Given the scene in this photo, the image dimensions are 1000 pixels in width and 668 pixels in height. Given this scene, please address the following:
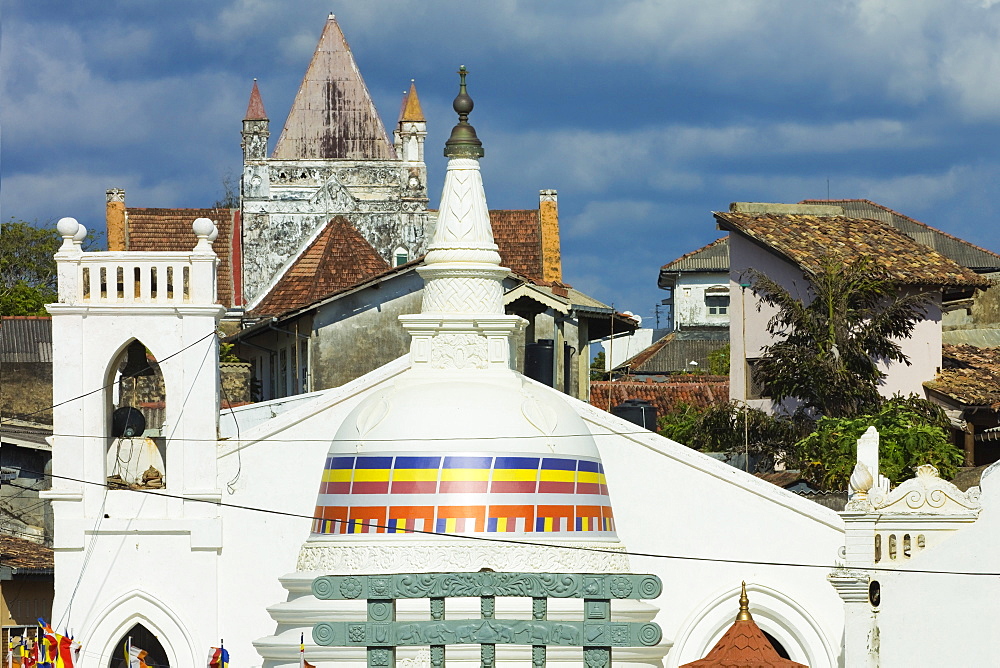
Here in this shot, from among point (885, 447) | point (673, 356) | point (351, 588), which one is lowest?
point (351, 588)

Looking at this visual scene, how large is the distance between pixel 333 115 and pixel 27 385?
30932mm

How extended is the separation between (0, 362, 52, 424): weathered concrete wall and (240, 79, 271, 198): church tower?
2324 cm

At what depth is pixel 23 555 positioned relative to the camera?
41688 millimetres

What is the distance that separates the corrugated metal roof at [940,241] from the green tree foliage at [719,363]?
586 centimetres

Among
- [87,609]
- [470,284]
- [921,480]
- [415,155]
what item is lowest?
[87,609]

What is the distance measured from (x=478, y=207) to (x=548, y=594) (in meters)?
8.70

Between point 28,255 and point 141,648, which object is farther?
point 28,255

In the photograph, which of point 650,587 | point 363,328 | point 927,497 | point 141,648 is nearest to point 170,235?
point 363,328

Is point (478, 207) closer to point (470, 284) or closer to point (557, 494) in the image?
point (470, 284)

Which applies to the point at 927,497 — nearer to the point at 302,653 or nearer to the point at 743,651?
the point at 743,651

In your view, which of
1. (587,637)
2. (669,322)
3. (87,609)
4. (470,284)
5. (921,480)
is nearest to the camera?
(587,637)

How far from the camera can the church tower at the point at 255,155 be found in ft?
248

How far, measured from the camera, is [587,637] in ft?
83.8

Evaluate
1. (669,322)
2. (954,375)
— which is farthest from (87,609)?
(669,322)
